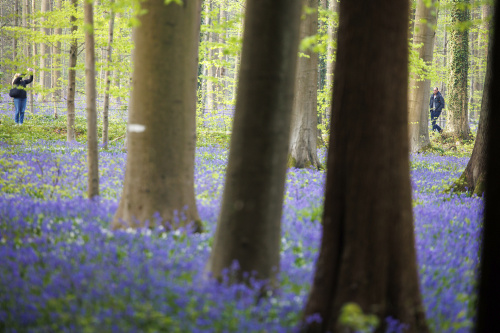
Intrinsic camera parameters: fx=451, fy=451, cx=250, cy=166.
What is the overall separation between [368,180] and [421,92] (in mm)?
15610

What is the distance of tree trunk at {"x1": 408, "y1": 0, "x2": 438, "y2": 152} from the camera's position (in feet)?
53.9

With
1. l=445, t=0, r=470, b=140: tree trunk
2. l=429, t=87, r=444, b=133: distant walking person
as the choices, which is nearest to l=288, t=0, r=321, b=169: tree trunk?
l=445, t=0, r=470, b=140: tree trunk

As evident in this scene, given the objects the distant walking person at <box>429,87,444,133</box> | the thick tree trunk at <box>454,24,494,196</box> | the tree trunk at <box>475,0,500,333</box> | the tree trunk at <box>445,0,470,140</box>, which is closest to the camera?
the tree trunk at <box>475,0,500,333</box>

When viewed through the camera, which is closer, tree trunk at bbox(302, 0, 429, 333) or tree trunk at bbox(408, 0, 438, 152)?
tree trunk at bbox(302, 0, 429, 333)

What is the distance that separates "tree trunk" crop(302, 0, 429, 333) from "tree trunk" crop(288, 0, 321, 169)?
8217mm

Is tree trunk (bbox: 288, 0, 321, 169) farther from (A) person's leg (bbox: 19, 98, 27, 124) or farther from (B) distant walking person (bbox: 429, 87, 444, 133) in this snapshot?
(B) distant walking person (bbox: 429, 87, 444, 133)

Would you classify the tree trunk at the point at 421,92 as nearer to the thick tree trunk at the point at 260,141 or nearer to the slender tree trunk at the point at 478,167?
the slender tree trunk at the point at 478,167

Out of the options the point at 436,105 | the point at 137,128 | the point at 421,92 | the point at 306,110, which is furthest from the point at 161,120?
the point at 436,105

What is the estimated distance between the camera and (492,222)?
229cm

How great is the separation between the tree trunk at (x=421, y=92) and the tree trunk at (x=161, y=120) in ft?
42.7

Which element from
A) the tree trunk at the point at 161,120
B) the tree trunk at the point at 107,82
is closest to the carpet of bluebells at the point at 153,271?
the tree trunk at the point at 161,120

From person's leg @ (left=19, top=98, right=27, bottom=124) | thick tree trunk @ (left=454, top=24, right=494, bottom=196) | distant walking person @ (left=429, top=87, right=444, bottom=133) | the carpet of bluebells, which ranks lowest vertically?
the carpet of bluebells

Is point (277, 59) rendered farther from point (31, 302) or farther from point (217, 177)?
point (217, 177)

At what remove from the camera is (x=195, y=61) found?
18.9 ft
